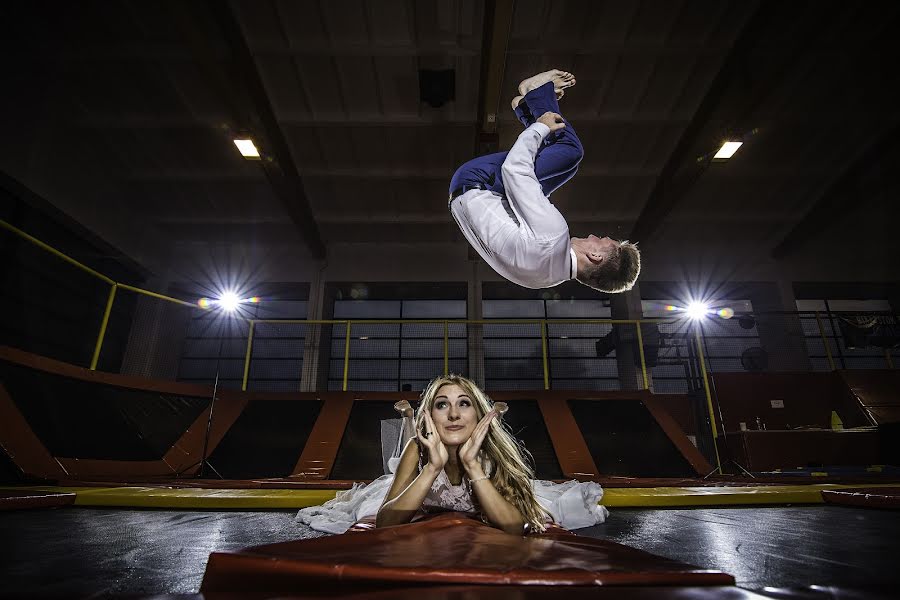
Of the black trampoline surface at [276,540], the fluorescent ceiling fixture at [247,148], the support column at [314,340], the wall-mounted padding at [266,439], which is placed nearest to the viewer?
the black trampoline surface at [276,540]

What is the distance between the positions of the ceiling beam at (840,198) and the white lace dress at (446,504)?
9301mm

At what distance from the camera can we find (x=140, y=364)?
8.40m

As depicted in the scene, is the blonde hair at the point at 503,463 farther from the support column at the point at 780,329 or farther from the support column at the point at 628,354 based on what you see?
the support column at the point at 780,329

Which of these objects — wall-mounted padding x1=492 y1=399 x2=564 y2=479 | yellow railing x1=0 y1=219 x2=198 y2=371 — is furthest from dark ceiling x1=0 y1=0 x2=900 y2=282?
wall-mounted padding x1=492 y1=399 x2=564 y2=479

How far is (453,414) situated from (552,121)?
1.68 m

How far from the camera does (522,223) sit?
219 centimetres

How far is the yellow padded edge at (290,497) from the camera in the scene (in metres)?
2.35

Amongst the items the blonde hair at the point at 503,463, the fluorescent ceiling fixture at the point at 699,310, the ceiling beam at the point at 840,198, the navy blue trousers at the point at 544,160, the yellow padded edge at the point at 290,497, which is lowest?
the yellow padded edge at the point at 290,497

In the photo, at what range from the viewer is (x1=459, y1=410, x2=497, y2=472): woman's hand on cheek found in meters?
1.57

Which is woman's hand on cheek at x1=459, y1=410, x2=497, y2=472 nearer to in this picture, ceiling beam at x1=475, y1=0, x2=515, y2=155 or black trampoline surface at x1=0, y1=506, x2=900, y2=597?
black trampoline surface at x1=0, y1=506, x2=900, y2=597

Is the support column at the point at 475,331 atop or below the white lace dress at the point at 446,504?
atop

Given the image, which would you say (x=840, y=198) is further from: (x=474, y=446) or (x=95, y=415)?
(x=95, y=415)

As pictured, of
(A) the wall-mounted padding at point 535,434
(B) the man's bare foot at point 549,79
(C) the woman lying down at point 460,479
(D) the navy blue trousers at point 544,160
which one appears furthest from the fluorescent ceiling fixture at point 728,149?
(C) the woman lying down at point 460,479

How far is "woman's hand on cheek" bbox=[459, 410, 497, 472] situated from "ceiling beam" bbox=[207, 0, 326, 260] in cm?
646
